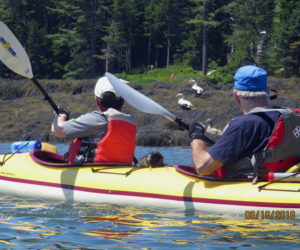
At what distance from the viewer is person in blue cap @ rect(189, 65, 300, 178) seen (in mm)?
4934

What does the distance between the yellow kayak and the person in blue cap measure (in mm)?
261

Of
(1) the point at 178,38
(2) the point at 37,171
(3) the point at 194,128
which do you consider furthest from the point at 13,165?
(1) the point at 178,38

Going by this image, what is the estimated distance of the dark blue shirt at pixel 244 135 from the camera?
16.2 ft

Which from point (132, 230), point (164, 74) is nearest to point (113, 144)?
point (132, 230)

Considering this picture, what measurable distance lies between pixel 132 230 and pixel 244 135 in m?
1.27

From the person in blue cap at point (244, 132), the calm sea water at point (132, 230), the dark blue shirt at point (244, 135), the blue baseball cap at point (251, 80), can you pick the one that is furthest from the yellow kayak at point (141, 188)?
the blue baseball cap at point (251, 80)

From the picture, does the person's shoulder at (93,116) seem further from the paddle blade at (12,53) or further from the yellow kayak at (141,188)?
the paddle blade at (12,53)

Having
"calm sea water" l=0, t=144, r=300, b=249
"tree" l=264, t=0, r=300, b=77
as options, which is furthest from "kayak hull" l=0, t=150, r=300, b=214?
"tree" l=264, t=0, r=300, b=77

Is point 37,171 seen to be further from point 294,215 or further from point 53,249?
point 294,215

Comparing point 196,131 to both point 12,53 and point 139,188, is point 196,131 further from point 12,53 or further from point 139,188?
point 12,53

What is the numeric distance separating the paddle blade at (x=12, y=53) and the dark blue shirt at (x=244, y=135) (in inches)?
142

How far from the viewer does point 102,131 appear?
20.5 ft

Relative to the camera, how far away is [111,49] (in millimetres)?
48281

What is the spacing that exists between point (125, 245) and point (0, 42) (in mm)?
4133
